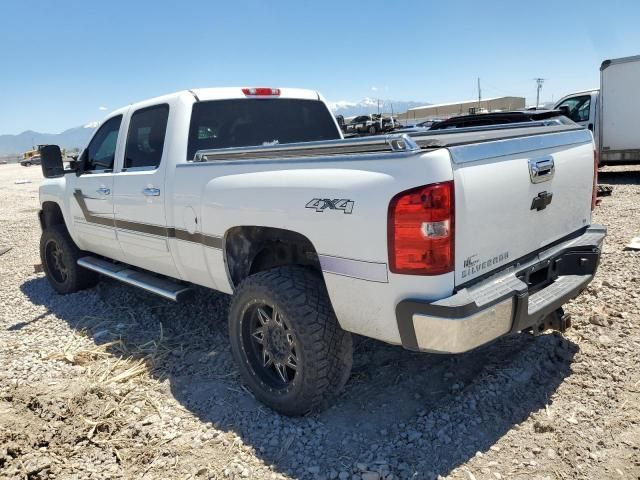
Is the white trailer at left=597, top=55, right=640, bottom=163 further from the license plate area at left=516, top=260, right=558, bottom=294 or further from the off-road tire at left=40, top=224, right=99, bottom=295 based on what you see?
the off-road tire at left=40, top=224, right=99, bottom=295

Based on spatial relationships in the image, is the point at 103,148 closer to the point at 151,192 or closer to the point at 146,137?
the point at 146,137

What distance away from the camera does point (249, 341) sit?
3.31 meters

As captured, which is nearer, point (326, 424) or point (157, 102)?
point (326, 424)

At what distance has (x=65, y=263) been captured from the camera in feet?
18.8

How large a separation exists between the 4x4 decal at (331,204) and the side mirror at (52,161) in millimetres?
3412

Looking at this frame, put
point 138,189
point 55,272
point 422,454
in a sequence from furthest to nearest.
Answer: point 55,272, point 138,189, point 422,454

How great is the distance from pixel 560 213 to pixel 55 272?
5.50 metres

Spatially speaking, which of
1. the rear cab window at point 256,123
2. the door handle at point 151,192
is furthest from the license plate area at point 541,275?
the door handle at point 151,192

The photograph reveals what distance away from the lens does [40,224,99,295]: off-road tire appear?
564 centimetres

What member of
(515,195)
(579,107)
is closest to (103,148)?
(515,195)

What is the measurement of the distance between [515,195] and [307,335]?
4.39 feet

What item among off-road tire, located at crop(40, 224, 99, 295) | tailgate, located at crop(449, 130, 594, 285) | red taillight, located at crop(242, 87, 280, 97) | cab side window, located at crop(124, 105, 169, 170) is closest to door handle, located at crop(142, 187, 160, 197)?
cab side window, located at crop(124, 105, 169, 170)

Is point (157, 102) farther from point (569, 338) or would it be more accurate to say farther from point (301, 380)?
point (569, 338)

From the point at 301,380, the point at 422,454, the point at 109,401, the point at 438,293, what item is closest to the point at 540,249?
the point at 438,293
